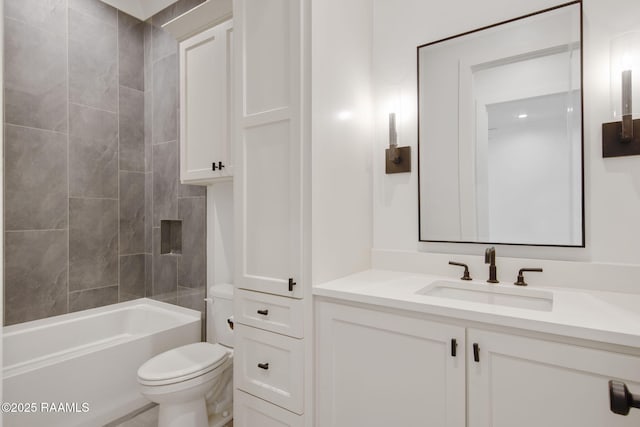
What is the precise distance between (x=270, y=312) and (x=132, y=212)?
201 centimetres

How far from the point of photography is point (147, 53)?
288cm

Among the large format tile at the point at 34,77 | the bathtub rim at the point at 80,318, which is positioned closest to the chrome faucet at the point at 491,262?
the bathtub rim at the point at 80,318

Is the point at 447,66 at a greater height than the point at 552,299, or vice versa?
the point at 447,66

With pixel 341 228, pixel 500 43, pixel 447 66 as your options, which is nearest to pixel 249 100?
pixel 341 228

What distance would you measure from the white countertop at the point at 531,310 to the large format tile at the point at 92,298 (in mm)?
2126

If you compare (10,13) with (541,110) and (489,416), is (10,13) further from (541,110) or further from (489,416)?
(489,416)

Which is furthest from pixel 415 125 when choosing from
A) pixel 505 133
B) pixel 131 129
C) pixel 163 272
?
pixel 131 129

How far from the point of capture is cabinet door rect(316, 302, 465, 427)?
1070 millimetres

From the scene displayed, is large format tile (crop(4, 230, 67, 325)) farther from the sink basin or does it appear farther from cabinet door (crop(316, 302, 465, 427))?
the sink basin

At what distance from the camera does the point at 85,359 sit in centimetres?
191

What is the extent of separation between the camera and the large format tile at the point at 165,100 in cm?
265

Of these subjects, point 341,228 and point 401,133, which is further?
point 401,133

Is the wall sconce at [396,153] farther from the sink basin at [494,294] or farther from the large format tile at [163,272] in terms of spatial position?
the large format tile at [163,272]

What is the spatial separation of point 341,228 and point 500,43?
113 centimetres
